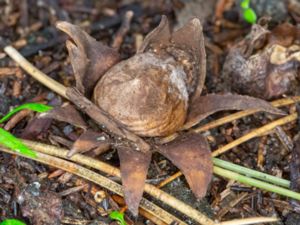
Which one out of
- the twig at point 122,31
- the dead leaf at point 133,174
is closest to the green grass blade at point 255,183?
the dead leaf at point 133,174

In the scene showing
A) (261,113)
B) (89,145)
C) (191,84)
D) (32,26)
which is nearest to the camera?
(89,145)

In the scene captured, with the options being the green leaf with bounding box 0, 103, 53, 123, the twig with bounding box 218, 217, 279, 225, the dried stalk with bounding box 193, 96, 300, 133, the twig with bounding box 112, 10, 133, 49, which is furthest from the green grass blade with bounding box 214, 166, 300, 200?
the twig with bounding box 112, 10, 133, 49

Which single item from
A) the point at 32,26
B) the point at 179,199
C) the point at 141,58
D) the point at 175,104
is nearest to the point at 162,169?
the point at 179,199

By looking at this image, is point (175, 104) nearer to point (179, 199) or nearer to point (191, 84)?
point (191, 84)

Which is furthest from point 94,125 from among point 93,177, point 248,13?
point 248,13

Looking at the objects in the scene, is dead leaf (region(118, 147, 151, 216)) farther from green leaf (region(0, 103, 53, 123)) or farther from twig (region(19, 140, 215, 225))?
green leaf (region(0, 103, 53, 123))

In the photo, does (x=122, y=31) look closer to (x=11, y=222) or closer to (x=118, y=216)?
(x=118, y=216)
